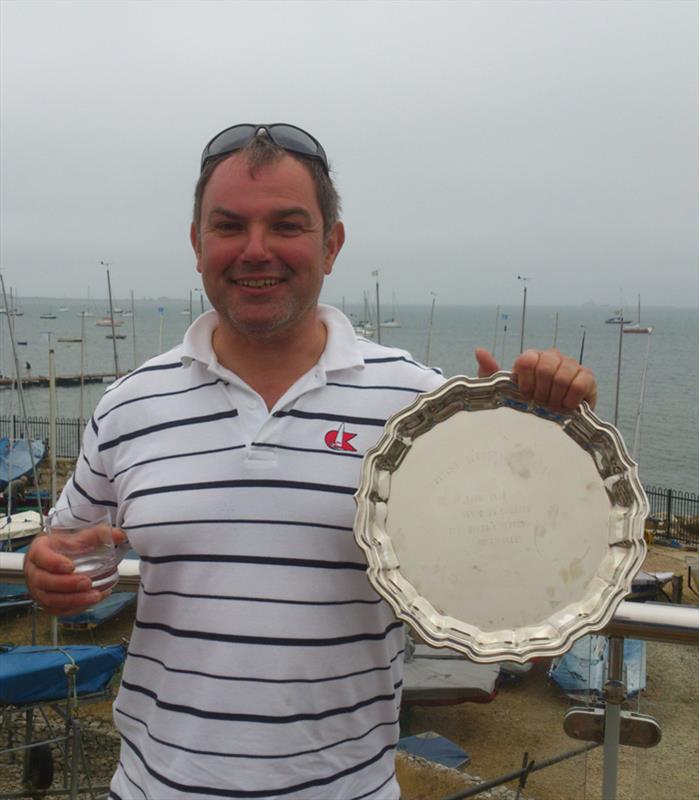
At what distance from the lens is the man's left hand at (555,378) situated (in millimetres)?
1595

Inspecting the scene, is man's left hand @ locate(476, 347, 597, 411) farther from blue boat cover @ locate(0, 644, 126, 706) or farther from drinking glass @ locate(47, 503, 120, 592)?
blue boat cover @ locate(0, 644, 126, 706)

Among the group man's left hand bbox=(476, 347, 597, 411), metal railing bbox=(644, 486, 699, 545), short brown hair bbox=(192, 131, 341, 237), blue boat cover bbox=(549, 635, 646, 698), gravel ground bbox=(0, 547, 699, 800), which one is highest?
short brown hair bbox=(192, 131, 341, 237)

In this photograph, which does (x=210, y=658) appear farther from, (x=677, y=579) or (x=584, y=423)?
(x=677, y=579)

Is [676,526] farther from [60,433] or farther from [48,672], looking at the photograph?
[60,433]

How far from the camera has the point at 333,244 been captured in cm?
198

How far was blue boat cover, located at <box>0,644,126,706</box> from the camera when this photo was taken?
5.17m

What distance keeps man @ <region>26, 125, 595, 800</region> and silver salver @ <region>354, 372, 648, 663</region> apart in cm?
8

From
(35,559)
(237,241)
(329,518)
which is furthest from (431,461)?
(35,559)

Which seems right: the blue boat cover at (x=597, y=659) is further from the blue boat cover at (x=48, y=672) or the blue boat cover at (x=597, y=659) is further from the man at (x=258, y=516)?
the blue boat cover at (x=48, y=672)

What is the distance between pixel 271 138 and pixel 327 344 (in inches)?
20.4

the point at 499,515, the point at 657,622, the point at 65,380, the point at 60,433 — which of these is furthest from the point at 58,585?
the point at 65,380

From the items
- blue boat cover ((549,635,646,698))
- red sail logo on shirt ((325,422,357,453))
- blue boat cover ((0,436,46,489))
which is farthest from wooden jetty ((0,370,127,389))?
red sail logo on shirt ((325,422,357,453))

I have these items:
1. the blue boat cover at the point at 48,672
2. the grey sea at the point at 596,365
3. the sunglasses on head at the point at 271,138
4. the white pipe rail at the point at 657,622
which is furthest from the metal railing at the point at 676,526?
the sunglasses on head at the point at 271,138

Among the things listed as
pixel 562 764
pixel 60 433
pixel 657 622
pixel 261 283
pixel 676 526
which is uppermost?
pixel 261 283
